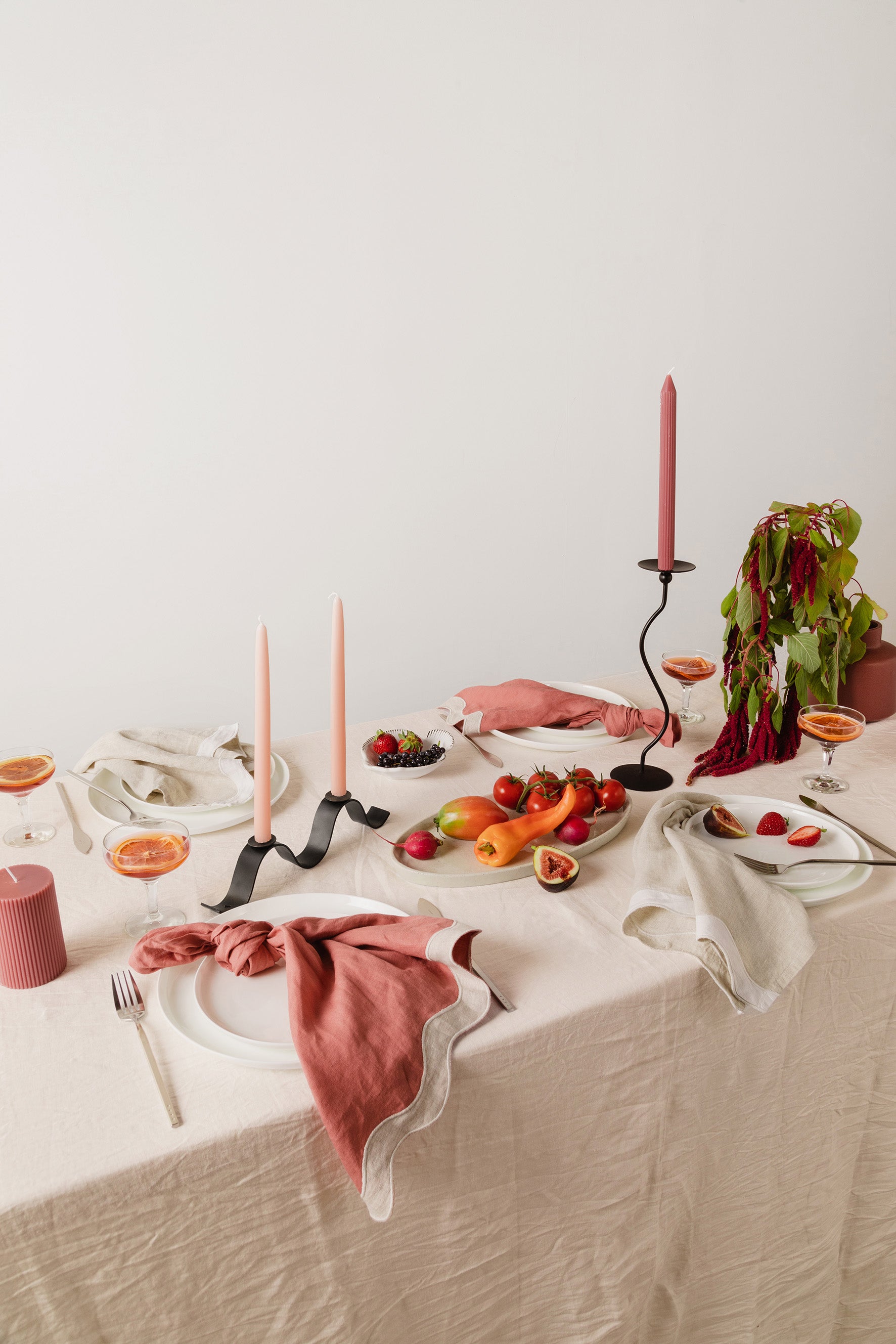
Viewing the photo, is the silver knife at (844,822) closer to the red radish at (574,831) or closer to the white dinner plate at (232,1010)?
the red radish at (574,831)

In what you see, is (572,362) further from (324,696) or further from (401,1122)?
(401,1122)

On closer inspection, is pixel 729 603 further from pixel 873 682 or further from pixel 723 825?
pixel 723 825

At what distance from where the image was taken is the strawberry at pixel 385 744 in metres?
1.42

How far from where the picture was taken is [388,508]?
2936mm

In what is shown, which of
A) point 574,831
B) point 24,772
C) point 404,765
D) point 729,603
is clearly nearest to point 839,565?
point 729,603

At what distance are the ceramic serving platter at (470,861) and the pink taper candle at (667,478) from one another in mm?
334

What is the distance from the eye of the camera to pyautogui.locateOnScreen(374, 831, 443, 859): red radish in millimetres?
1156

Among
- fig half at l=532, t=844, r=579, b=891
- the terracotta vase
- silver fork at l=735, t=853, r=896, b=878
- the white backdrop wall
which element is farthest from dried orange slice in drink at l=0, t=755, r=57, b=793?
the white backdrop wall

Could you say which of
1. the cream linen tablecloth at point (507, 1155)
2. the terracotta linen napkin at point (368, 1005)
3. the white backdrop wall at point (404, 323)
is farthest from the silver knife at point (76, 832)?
the white backdrop wall at point (404, 323)

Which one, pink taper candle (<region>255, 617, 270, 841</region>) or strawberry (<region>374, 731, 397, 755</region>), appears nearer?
pink taper candle (<region>255, 617, 270, 841</region>)

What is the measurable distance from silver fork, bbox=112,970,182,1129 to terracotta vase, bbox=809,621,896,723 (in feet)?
3.88

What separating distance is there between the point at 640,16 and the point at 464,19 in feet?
1.89

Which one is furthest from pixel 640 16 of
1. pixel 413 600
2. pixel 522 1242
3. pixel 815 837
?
pixel 522 1242

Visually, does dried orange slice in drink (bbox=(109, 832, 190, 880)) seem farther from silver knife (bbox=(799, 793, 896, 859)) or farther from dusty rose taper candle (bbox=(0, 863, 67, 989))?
silver knife (bbox=(799, 793, 896, 859))
